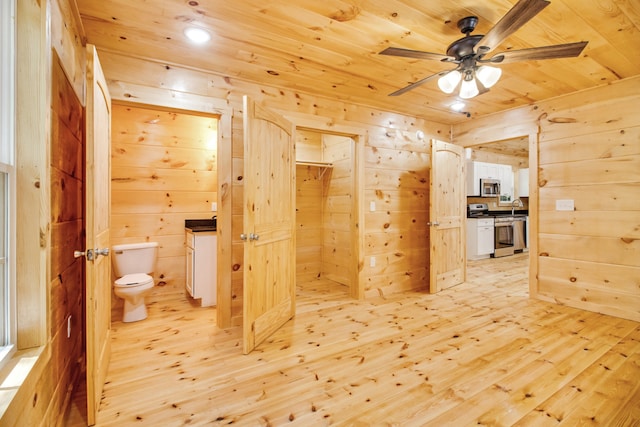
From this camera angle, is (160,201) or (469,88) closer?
(469,88)

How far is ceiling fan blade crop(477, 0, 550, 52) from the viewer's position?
1.38m

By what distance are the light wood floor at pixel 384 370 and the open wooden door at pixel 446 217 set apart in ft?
2.62

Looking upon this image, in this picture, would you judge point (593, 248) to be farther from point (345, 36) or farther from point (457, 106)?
point (345, 36)

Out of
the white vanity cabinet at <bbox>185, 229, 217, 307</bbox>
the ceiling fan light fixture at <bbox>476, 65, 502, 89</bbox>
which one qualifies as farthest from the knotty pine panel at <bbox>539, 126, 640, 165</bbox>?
the white vanity cabinet at <bbox>185, 229, 217, 307</bbox>

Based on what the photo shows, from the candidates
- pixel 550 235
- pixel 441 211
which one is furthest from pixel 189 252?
pixel 550 235

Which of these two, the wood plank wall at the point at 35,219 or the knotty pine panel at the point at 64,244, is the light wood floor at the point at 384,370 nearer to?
the knotty pine panel at the point at 64,244

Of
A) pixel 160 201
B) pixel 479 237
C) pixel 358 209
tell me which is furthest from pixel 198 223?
pixel 479 237

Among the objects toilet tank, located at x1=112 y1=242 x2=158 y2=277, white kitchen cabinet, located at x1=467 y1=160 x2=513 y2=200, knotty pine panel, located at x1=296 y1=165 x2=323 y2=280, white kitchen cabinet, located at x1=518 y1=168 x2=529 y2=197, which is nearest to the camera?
toilet tank, located at x1=112 y1=242 x2=158 y2=277

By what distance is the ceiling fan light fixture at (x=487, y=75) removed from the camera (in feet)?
7.20

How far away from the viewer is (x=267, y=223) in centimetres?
261

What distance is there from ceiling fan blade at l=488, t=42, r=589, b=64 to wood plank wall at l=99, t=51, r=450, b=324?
1.88 meters

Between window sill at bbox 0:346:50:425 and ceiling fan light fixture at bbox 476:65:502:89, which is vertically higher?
ceiling fan light fixture at bbox 476:65:502:89

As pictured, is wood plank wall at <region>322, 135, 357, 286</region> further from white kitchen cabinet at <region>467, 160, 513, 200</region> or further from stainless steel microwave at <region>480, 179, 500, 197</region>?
stainless steel microwave at <region>480, 179, 500, 197</region>

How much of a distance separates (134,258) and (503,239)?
6.97 metres
